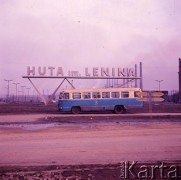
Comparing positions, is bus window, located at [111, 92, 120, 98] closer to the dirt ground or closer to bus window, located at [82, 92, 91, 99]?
bus window, located at [82, 92, 91, 99]

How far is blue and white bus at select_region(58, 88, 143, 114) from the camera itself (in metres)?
32.9

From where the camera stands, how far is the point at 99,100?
32.8 meters

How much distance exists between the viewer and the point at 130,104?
33.2 meters

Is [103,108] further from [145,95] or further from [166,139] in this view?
[166,139]

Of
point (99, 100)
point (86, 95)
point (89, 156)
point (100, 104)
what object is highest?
point (86, 95)

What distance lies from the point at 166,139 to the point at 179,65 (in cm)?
7479

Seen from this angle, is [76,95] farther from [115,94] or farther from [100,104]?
[115,94]

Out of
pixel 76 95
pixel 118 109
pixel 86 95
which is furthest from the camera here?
pixel 118 109

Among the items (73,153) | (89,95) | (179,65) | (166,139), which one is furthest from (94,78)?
(179,65)

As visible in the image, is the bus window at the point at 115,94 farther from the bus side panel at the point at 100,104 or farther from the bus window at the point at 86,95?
the bus window at the point at 86,95

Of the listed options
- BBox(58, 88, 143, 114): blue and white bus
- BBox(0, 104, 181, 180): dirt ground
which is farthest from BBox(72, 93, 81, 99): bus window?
BBox(0, 104, 181, 180): dirt ground

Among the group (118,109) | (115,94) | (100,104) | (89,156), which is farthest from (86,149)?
(118,109)

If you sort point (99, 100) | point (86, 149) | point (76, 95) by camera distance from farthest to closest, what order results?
point (76, 95)
point (99, 100)
point (86, 149)

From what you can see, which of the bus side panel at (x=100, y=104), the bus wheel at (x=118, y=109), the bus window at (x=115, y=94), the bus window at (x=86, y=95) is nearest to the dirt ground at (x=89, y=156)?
the bus side panel at (x=100, y=104)
